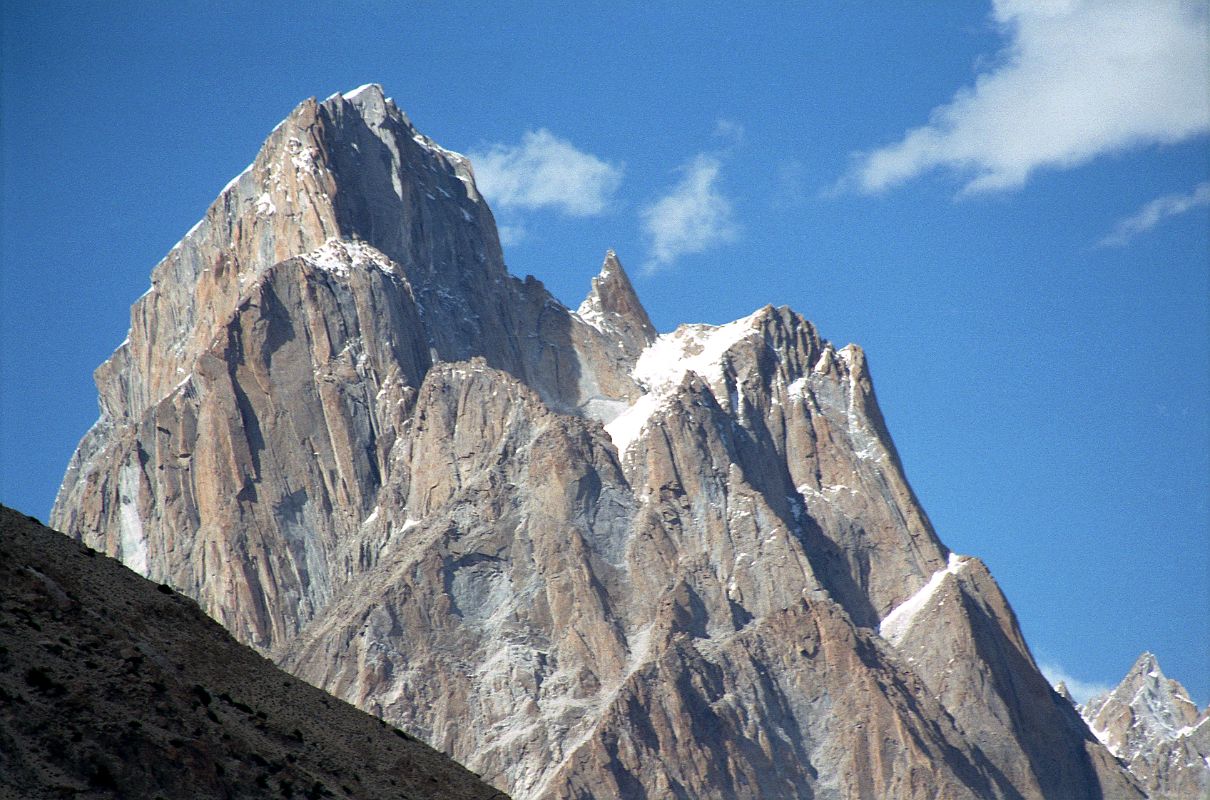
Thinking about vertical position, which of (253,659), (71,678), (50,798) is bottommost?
(50,798)

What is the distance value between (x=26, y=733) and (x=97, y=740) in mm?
2245

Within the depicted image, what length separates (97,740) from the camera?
213 feet

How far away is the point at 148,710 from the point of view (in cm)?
6794

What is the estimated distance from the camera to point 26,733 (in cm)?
6341

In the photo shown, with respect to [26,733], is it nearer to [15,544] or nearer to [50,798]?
[50,798]

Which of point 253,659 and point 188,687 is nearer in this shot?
point 188,687

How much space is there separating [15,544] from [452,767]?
55.1ft

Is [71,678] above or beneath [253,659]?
beneath

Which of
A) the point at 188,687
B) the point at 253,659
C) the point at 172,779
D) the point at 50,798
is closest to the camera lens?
the point at 50,798

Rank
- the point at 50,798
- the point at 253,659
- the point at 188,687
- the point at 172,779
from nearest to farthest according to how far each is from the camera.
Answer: the point at 50,798 → the point at 172,779 → the point at 188,687 → the point at 253,659

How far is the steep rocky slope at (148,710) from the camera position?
6412 centimetres

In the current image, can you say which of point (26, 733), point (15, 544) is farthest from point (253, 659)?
point (26, 733)

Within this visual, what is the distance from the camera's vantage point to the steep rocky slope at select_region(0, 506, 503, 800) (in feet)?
210

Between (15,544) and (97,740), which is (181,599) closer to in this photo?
(15,544)
